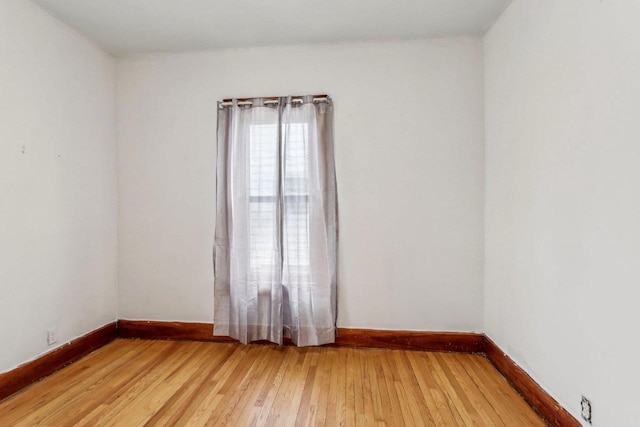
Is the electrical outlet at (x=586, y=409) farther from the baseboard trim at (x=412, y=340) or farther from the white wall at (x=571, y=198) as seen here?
the baseboard trim at (x=412, y=340)

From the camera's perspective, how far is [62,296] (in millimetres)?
2400

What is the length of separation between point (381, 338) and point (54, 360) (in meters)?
2.42

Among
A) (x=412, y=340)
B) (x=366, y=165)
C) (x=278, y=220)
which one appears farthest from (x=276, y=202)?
(x=412, y=340)

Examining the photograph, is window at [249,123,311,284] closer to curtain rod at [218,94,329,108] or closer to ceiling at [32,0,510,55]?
curtain rod at [218,94,329,108]

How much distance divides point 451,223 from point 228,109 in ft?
6.88

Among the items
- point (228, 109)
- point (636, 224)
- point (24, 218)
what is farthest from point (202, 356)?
point (636, 224)

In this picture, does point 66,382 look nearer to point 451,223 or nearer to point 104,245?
point 104,245

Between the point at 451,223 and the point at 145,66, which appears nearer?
the point at 451,223

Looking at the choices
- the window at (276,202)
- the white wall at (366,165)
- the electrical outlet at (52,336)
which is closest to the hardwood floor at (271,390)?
the electrical outlet at (52,336)

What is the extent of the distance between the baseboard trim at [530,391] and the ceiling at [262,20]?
95.1 inches

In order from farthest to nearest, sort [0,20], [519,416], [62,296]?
[62,296], [0,20], [519,416]

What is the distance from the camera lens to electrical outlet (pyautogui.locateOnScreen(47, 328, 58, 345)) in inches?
89.9

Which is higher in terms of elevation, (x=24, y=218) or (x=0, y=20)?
(x=0, y=20)

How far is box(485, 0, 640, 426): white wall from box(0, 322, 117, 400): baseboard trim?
317 centimetres
